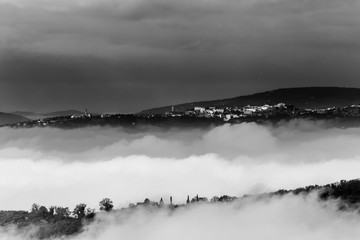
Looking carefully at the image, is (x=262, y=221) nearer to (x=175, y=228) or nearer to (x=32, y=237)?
(x=175, y=228)

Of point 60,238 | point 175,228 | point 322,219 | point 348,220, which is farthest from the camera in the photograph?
point 175,228

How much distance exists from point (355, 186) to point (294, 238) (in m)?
29.5

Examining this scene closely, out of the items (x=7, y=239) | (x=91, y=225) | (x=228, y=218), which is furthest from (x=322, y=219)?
(x=7, y=239)

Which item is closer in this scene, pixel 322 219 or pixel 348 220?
pixel 348 220

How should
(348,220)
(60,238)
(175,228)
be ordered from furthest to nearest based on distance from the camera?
1. (175,228)
2. (60,238)
3. (348,220)

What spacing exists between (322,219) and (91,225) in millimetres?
74252

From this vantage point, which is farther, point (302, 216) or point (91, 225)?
point (91, 225)

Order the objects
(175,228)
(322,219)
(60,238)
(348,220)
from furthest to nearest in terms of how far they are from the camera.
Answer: (175,228) → (60,238) → (322,219) → (348,220)

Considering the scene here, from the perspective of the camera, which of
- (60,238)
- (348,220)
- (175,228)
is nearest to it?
(348,220)

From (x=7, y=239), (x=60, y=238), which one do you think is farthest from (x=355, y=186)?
(x=7, y=239)

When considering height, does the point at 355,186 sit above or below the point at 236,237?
above

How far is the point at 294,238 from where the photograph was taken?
574 feet

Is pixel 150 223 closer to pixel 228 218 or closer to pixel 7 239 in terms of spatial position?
pixel 228 218

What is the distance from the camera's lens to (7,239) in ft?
564
